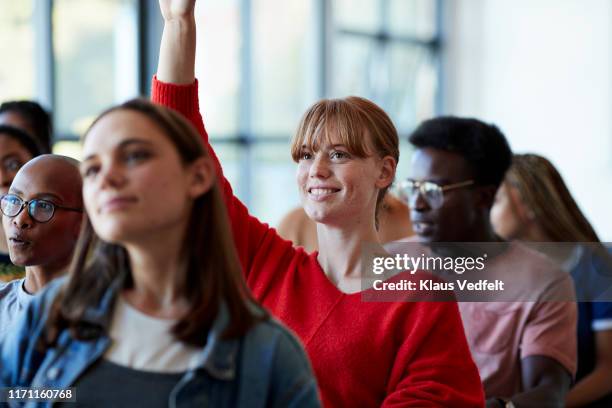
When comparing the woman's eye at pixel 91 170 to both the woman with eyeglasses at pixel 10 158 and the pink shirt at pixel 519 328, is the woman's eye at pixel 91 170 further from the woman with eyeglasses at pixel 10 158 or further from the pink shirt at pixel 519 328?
the pink shirt at pixel 519 328

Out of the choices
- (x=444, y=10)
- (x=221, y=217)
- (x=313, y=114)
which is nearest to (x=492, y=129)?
(x=313, y=114)

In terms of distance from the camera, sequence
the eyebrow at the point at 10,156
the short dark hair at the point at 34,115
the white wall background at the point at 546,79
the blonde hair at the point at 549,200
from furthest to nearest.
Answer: the white wall background at the point at 546,79
the short dark hair at the point at 34,115
the blonde hair at the point at 549,200
the eyebrow at the point at 10,156

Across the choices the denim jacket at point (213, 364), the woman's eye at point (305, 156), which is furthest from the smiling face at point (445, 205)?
the denim jacket at point (213, 364)

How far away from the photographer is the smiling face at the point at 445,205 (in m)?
2.62

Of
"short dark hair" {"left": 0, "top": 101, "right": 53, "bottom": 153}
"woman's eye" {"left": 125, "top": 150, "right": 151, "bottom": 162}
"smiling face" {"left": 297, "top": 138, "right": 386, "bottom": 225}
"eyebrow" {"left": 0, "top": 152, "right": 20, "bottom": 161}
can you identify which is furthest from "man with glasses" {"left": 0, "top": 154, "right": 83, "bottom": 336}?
"short dark hair" {"left": 0, "top": 101, "right": 53, "bottom": 153}

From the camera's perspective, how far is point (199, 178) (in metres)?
1.17

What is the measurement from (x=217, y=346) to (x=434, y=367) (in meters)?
0.65

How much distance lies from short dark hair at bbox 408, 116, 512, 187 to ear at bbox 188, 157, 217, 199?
1.60 m

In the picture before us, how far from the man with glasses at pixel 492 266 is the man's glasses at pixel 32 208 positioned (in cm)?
120

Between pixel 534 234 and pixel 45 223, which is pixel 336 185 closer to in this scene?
pixel 45 223

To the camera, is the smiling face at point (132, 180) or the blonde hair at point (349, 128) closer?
the smiling face at point (132, 180)

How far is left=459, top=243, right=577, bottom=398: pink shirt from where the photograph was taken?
7.99ft

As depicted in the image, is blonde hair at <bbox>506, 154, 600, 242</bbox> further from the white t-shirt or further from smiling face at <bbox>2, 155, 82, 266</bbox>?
the white t-shirt

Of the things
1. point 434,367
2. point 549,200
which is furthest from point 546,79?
point 434,367
